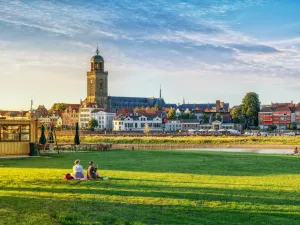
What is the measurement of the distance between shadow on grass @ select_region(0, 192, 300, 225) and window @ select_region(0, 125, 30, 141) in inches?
858

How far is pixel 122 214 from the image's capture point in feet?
41.2

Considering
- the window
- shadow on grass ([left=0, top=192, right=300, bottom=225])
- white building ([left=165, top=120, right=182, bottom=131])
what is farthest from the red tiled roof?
shadow on grass ([left=0, top=192, right=300, bottom=225])

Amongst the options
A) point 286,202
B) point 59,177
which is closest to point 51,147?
point 59,177

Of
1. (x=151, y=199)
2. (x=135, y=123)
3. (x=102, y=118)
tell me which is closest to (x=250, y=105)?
(x=135, y=123)

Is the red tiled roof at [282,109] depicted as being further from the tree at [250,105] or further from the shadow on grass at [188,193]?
the shadow on grass at [188,193]

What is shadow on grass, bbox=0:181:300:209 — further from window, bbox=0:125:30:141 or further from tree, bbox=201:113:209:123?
tree, bbox=201:113:209:123

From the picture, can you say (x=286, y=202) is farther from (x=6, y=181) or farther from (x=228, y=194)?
(x=6, y=181)

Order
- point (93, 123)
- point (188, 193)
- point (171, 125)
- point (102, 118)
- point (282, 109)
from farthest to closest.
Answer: point (102, 118) → point (171, 125) → point (282, 109) → point (93, 123) → point (188, 193)

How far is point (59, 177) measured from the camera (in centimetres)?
2047

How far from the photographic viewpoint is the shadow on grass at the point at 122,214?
466 inches

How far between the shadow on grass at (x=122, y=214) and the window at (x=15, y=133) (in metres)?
21.8

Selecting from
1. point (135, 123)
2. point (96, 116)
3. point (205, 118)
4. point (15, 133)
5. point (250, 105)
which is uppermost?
point (250, 105)

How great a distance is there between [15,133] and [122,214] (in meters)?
25.6

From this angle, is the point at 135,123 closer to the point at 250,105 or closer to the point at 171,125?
the point at 171,125
